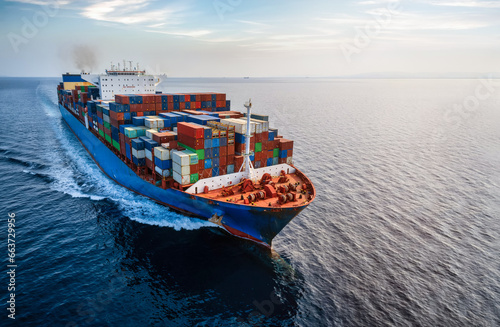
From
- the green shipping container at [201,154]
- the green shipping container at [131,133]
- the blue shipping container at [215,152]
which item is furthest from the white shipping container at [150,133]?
the blue shipping container at [215,152]

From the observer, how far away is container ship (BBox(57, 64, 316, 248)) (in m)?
25.7

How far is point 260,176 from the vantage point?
30.6 meters

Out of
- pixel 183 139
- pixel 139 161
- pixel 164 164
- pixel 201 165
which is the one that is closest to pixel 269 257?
pixel 201 165

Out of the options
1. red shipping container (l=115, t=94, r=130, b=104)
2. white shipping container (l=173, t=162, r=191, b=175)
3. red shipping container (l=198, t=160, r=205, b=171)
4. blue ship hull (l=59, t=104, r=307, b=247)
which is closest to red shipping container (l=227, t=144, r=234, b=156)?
red shipping container (l=198, t=160, r=205, b=171)

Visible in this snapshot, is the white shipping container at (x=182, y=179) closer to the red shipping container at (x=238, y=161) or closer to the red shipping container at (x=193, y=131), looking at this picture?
the red shipping container at (x=193, y=131)

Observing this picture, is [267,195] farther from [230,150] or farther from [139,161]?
[139,161]

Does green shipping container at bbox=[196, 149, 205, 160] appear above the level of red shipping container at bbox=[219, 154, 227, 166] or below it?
above

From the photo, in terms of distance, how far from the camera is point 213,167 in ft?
92.7

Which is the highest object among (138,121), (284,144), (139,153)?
(138,121)

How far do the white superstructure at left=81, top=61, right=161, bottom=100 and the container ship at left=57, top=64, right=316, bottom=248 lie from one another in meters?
18.4

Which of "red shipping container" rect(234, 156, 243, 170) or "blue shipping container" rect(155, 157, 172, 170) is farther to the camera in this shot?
"red shipping container" rect(234, 156, 243, 170)

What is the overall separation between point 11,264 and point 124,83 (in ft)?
140

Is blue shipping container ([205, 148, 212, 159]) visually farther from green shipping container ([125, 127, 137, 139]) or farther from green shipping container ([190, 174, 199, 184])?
green shipping container ([125, 127, 137, 139])

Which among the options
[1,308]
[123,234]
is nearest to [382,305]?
[123,234]
